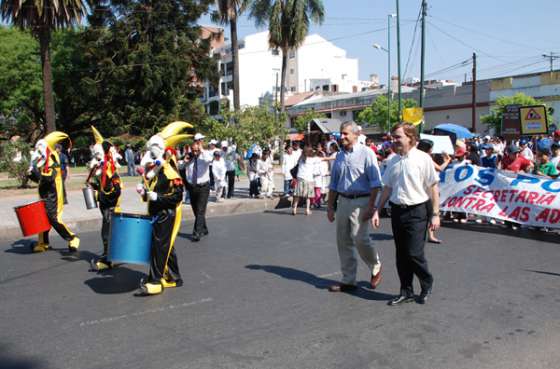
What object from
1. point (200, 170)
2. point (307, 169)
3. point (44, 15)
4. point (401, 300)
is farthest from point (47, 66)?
point (401, 300)

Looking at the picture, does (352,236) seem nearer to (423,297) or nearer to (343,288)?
(343,288)

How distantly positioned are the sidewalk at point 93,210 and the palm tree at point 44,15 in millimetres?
7828

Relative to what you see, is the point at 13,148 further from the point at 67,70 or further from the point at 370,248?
the point at 67,70

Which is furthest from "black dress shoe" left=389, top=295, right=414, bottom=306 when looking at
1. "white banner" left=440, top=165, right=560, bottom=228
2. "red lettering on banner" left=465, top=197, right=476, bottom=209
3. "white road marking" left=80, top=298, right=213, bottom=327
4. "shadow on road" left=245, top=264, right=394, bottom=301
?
"red lettering on banner" left=465, top=197, right=476, bottom=209

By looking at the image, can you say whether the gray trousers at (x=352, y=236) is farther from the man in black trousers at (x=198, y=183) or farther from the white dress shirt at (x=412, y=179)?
the man in black trousers at (x=198, y=183)

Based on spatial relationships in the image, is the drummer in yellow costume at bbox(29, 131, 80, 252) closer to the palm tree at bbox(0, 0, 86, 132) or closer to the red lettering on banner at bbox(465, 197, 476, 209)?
the red lettering on banner at bbox(465, 197, 476, 209)

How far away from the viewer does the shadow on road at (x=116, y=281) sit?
620cm

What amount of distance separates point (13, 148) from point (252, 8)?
16040mm

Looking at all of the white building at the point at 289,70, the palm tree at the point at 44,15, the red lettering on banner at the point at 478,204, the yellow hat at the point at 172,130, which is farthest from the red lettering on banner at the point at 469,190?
the white building at the point at 289,70

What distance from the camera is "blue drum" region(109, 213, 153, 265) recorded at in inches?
224

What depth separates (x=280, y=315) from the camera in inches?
201

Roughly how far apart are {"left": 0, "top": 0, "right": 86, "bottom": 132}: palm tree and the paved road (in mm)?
15635

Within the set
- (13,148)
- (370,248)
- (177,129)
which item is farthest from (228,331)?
(13,148)

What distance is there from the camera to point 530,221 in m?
9.37
